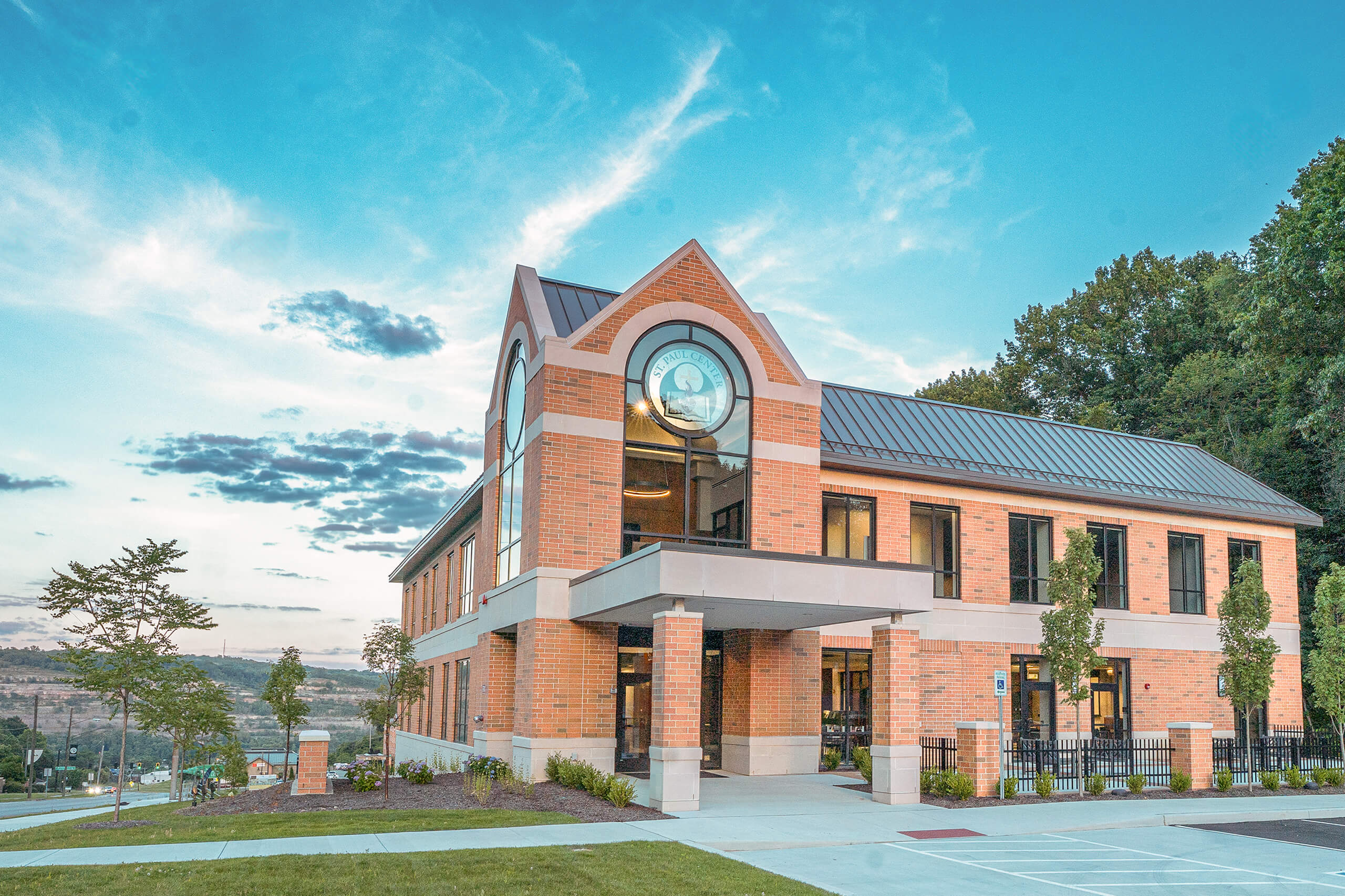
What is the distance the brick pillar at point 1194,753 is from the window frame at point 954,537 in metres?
6.22

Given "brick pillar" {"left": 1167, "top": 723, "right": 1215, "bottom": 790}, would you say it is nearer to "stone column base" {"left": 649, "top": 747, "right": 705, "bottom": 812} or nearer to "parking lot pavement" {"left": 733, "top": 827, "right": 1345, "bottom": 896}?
"parking lot pavement" {"left": 733, "top": 827, "right": 1345, "bottom": 896}

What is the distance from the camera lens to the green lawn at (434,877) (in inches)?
412

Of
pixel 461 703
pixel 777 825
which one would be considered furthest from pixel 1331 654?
pixel 461 703

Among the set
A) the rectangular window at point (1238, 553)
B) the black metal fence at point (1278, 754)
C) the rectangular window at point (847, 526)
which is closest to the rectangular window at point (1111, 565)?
the rectangular window at point (1238, 553)

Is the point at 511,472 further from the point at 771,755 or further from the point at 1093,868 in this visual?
the point at 1093,868

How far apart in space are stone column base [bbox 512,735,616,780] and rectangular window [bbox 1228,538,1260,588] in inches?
824

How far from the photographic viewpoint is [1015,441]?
101ft

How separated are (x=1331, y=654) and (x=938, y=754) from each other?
11.8 m

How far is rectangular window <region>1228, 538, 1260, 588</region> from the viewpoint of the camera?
104 ft

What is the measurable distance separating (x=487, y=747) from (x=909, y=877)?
13.9 metres

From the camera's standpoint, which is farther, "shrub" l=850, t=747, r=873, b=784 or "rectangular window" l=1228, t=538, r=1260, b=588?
"rectangular window" l=1228, t=538, r=1260, b=588

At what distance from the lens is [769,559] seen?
17906 mm

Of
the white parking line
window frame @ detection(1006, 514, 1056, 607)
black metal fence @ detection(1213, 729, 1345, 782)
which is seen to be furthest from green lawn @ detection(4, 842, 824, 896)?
window frame @ detection(1006, 514, 1056, 607)

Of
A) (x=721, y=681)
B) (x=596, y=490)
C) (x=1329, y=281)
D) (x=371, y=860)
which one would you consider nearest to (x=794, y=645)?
(x=721, y=681)
